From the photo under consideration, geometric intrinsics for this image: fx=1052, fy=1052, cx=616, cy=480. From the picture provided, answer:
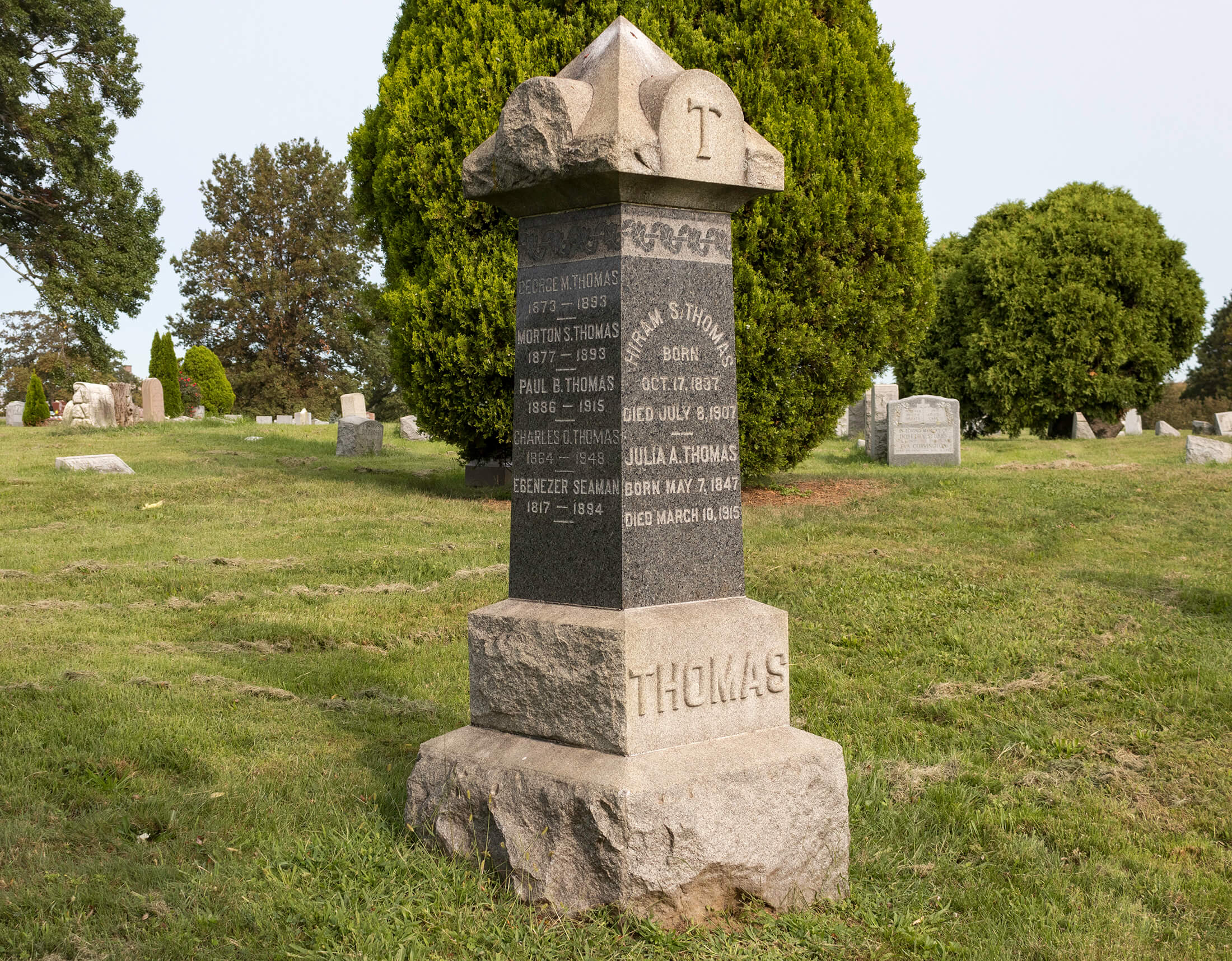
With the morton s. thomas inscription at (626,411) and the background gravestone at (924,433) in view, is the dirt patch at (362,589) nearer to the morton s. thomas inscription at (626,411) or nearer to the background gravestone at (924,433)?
the morton s. thomas inscription at (626,411)

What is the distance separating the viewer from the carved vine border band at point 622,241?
369 centimetres

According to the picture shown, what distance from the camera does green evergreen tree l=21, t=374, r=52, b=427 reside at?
27.4 metres

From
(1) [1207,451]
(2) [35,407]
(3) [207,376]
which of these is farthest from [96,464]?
(3) [207,376]

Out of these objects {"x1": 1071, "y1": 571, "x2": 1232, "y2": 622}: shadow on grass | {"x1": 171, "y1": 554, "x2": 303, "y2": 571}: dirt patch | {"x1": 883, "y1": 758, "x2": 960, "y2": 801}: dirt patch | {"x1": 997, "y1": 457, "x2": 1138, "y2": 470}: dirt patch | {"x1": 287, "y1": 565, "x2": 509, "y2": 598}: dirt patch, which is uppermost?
{"x1": 997, "y1": 457, "x2": 1138, "y2": 470}: dirt patch

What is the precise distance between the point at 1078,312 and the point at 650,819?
2715 centimetres

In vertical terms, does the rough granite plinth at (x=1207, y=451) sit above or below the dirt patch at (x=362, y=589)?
above

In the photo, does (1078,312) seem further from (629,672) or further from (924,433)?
(629,672)

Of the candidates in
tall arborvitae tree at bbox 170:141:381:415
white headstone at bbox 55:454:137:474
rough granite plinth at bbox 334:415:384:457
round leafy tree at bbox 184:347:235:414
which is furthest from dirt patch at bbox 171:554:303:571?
tall arborvitae tree at bbox 170:141:381:415

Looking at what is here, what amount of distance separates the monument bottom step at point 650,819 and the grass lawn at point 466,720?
105 millimetres

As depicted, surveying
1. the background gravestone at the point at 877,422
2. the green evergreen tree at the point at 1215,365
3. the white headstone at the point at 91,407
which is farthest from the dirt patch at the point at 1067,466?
the green evergreen tree at the point at 1215,365

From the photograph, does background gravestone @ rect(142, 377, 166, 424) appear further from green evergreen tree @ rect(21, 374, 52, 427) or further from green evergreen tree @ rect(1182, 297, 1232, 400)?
green evergreen tree @ rect(1182, 297, 1232, 400)

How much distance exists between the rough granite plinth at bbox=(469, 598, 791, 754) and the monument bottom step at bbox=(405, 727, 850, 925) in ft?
0.22

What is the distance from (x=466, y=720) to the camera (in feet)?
17.5

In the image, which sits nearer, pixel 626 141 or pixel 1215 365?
pixel 626 141
